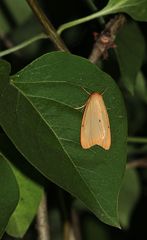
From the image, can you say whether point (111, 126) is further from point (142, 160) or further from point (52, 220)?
point (52, 220)

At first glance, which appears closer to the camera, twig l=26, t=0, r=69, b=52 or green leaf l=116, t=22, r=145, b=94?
twig l=26, t=0, r=69, b=52

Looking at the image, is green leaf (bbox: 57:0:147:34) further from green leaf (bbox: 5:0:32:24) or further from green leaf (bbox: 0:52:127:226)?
green leaf (bbox: 5:0:32:24)

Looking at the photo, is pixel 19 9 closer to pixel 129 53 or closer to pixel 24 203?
pixel 129 53

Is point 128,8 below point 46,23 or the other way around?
below

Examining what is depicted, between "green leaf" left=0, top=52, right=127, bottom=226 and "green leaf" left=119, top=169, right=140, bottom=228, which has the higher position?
"green leaf" left=0, top=52, right=127, bottom=226

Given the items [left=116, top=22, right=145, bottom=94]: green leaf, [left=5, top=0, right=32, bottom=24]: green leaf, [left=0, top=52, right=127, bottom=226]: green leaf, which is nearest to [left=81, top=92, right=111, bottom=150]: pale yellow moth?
[left=0, top=52, right=127, bottom=226]: green leaf

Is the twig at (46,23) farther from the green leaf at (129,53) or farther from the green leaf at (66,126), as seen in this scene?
the green leaf at (129,53)

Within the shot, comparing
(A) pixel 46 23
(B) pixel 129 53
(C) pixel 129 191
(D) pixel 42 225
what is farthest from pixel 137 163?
(A) pixel 46 23

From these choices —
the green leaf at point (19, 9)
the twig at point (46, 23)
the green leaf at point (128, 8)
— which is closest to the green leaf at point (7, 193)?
the twig at point (46, 23)
